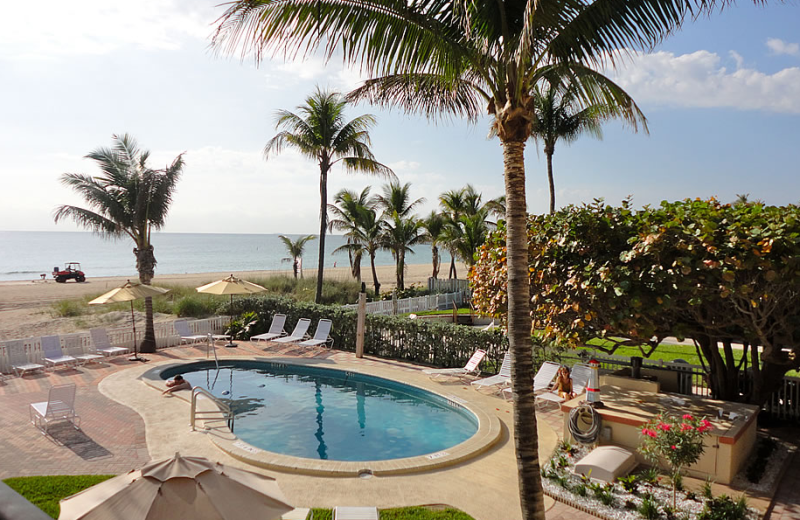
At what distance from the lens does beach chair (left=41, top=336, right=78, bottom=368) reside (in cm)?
1455

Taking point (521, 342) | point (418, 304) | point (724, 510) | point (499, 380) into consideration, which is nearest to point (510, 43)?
point (521, 342)

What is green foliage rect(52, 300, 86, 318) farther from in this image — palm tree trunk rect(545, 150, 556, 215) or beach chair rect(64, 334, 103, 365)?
palm tree trunk rect(545, 150, 556, 215)

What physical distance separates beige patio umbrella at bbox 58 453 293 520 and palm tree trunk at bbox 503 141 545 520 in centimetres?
234

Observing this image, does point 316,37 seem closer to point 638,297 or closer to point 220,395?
point 638,297

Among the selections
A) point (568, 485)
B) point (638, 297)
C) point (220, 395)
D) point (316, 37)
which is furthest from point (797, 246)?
point (220, 395)

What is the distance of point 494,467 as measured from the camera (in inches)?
339

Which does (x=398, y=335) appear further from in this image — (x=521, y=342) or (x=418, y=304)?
(x=521, y=342)

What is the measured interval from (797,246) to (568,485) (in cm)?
450

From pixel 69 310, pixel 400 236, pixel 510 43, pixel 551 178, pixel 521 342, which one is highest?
pixel 551 178

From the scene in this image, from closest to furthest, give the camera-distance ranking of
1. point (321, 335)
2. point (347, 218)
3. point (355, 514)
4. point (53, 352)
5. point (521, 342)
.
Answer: point (521, 342)
point (355, 514)
point (53, 352)
point (321, 335)
point (347, 218)

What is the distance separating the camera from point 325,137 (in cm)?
2130

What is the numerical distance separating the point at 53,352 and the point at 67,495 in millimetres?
9133

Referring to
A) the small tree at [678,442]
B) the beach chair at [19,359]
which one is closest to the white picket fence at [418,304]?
the beach chair at [19,359]

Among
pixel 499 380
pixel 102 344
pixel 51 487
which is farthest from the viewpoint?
pixel 102 344
